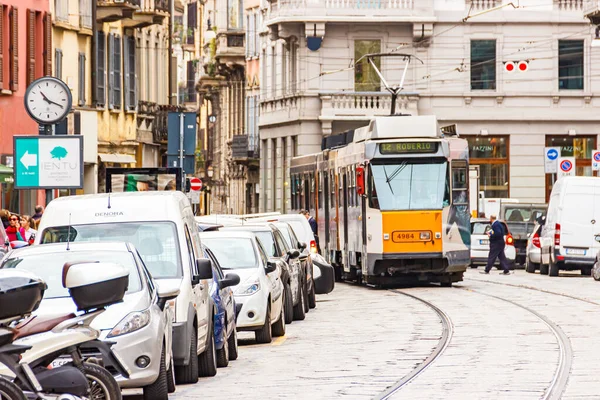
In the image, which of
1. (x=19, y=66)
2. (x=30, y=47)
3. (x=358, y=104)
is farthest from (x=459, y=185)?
(x=358, y=104)

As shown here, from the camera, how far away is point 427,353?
1878 cm

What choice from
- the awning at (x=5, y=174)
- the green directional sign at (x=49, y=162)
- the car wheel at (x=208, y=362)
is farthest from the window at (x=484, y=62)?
the car wheel at (x=208, y=362)

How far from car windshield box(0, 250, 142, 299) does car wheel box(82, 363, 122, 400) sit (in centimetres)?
289

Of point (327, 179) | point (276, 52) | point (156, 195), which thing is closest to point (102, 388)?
point (156, 195)

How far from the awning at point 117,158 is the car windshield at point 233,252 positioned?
31.6 meters

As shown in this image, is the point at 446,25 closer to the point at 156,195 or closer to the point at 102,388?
the point at 156,195

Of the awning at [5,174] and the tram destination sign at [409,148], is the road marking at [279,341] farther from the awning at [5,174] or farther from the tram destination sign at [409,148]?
the awning at [5,174]

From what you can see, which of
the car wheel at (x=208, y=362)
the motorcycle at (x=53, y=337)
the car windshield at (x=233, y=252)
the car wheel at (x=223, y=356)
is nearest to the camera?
the motorcycle at (x=53, y=337)

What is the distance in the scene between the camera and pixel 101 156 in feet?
173

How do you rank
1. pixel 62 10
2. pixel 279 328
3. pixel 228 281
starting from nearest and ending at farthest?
pixel 228 281
pixel 279 328
pixel 62 10

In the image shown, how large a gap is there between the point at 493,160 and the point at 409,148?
29.5 metres

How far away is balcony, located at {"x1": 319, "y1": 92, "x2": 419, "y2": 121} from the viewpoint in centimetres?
6284

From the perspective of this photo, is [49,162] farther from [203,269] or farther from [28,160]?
[203,269]

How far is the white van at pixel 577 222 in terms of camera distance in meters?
42.1
